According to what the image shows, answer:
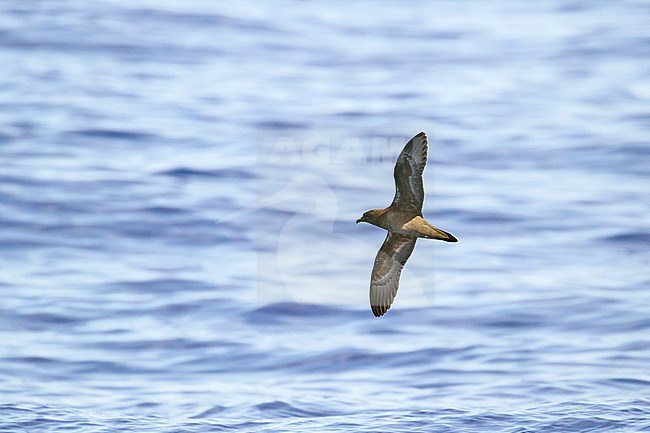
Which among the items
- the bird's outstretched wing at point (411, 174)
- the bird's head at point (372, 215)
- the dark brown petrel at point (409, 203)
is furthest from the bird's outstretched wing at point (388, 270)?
the bird's outstretched wing at point (411, 174)

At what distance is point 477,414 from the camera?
10.3 m

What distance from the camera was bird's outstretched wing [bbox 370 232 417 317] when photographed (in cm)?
746

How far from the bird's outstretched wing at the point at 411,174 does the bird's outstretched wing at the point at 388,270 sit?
71 centimetres

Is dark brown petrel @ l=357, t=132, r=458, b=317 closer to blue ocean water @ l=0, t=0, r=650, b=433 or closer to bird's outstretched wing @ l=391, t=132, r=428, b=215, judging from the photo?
bird's outstretched wing @ l=391, t=132, r=428, b=215

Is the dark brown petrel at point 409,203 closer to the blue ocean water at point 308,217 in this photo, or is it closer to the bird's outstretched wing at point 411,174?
the bird's outstretched wing at point 411,174

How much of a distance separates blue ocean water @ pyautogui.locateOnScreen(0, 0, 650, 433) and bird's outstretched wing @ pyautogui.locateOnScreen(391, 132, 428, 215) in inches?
142

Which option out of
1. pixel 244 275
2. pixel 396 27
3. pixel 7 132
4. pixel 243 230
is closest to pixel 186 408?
pixel 244 275

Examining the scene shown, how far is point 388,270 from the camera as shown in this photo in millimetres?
7527

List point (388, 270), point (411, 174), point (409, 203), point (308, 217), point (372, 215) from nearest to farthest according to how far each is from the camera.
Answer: point (411, 174), point (409, 203), point (372, 215), point (388, 270), point (308, 217)

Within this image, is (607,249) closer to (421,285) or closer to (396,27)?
(421,285)

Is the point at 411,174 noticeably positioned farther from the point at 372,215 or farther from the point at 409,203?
the point at 372,215

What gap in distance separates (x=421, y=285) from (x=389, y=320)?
2.71 ft

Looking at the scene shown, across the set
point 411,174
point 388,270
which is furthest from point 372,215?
point 388,270

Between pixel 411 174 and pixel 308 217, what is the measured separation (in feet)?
29.6
